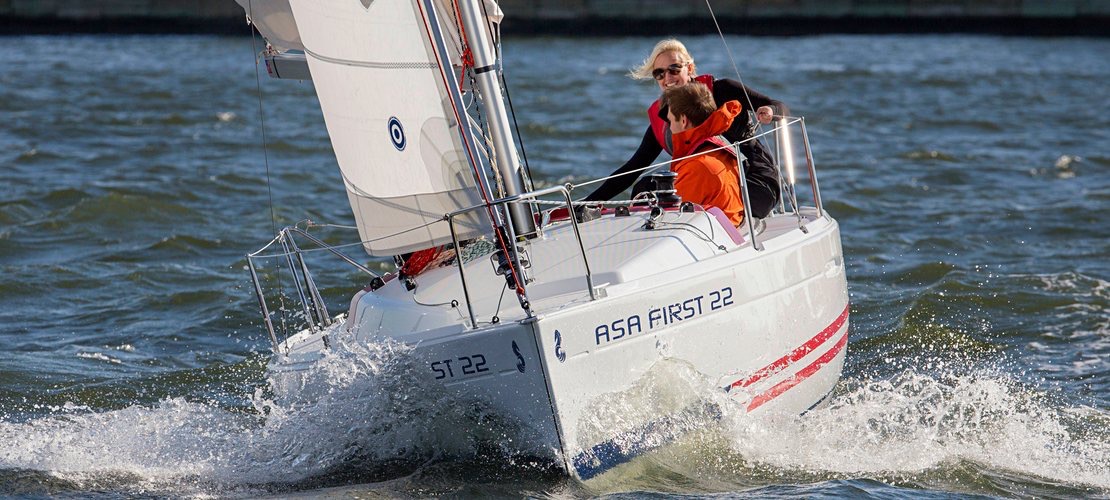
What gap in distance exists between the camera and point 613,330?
15.4 feet

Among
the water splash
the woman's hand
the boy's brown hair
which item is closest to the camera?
the water splash

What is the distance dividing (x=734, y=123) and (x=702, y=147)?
69 cm

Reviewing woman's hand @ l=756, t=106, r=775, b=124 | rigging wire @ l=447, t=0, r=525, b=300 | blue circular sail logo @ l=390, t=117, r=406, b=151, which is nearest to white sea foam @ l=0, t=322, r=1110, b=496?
rigging wire @ l=447, t=0, r=525, b=300

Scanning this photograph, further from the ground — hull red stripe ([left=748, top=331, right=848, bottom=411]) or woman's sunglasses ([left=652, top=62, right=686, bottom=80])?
woman's sunglasses ([left=652, top=62, right=686, bottom=80])

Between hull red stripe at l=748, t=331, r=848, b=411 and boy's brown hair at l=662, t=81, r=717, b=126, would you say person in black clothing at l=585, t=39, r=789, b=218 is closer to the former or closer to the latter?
boy's brown hair at l=662, t=81, r=717, b=126

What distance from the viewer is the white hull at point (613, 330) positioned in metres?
4.62

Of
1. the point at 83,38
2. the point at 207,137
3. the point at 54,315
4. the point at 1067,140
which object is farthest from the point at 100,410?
the point at 83,38

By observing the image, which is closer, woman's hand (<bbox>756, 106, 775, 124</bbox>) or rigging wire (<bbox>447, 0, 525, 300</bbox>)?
rigging wire (<bbox>447, 0, 525, 300</bbox>)

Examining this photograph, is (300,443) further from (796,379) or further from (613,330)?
(796,379)

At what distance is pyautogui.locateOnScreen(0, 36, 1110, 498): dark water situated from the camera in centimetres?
517

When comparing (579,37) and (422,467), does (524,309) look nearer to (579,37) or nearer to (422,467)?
(422,467)

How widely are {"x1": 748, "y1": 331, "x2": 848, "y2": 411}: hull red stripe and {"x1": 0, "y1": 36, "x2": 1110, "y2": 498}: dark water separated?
97mm

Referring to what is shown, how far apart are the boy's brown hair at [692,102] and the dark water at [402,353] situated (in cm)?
134

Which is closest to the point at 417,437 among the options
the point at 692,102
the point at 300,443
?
the point at 300,443
